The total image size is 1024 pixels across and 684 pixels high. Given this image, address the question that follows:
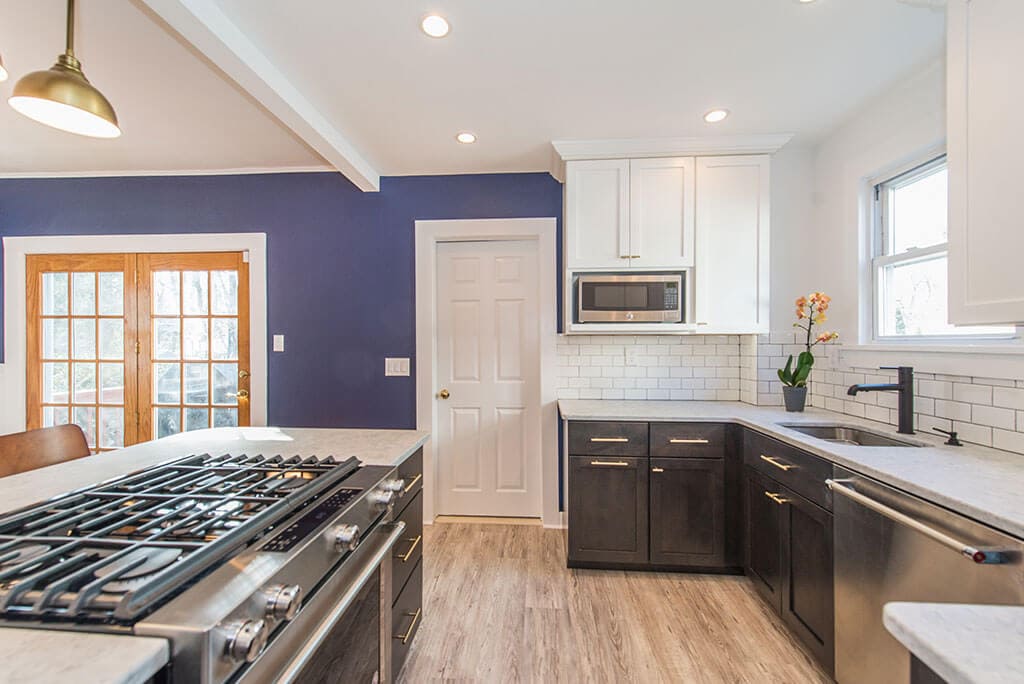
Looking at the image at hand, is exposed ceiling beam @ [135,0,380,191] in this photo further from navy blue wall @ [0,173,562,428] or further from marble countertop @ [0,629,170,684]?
marble countertop @ [0,629,170,684]

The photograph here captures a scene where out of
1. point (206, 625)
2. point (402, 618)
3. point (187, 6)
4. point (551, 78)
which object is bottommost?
point (402, 618)

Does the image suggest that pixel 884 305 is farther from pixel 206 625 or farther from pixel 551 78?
pixel 206 625

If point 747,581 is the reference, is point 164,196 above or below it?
above

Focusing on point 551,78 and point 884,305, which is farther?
point 884,305

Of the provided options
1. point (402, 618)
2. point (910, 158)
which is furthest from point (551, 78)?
point (402, 618)

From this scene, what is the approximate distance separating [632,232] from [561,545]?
6.55 ft

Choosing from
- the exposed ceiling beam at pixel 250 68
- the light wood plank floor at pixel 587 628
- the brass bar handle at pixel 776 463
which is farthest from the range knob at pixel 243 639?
the brass bar handle at pixel 776 463

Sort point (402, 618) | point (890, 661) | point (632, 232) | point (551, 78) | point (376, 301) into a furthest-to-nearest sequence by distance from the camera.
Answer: point (376, 301) < point (632, 232) < point (551, 78) < point (402, 618) < point (890, 661)

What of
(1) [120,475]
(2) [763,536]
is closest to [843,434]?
(2) [763,536]

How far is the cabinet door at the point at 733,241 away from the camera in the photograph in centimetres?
246

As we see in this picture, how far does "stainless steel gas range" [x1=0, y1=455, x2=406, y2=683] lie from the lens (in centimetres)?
58

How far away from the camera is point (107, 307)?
3.06 m

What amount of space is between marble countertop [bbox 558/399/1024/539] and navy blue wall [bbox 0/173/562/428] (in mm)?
1454

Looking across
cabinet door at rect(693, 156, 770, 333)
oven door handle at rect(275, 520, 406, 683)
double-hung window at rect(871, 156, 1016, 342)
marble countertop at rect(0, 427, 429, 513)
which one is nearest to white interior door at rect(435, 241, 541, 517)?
cabinet door at rect(693, 156, 770, 333)
